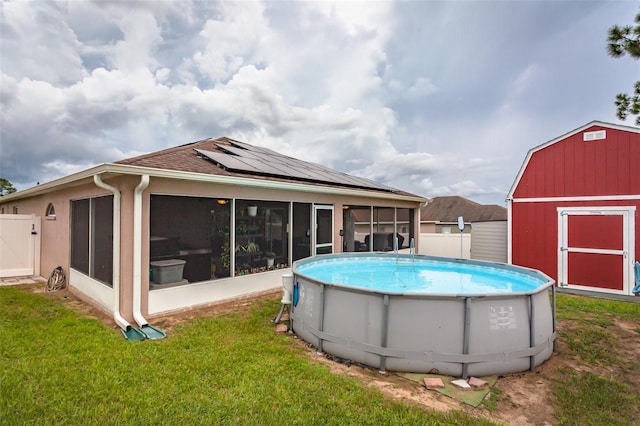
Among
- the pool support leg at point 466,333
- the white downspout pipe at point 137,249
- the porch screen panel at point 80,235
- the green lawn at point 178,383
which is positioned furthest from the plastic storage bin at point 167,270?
the pool support leg at point 466,333

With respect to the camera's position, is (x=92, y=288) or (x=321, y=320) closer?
(x=321, y=320)

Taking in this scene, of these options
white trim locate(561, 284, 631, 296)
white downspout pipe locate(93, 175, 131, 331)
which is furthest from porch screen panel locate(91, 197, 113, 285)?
white trim locate(561, 284, 631, 296)

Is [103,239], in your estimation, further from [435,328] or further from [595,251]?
[595,251]

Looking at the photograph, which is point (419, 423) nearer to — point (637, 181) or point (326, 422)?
point (326, 422)

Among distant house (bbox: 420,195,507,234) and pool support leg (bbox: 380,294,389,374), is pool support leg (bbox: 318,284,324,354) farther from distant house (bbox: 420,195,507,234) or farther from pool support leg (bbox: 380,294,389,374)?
distant house (bbox: 420,195,507,234)

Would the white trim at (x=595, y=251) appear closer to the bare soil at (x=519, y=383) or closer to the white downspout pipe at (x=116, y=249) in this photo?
the bare soil at (x=519, y=383)

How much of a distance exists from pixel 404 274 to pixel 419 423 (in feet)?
16.5

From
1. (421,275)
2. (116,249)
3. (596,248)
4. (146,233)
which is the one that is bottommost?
(421,275)

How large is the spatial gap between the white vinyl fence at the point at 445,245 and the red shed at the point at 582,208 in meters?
3.99

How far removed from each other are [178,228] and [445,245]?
1128 centimetres

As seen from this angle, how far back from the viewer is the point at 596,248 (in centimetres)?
789

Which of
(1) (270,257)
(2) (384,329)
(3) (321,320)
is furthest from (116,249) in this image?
(2) (384,329)

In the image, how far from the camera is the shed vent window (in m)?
7.83

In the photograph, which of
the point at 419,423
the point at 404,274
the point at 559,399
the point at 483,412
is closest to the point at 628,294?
the point at 404,274
